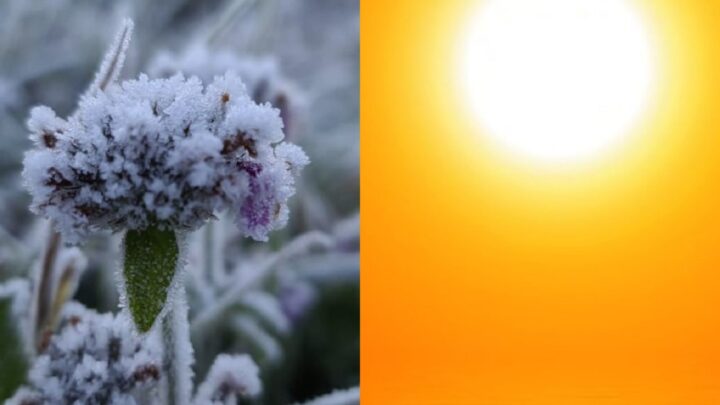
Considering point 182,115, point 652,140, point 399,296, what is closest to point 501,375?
point 399,296

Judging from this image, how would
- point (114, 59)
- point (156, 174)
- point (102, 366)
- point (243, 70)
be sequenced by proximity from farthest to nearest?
point (243, 70) < point (114, 59) < point (102, 366) < point (156, 174)

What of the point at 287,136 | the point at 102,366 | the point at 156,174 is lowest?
the point at 102,366

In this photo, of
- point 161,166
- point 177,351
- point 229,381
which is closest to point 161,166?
point 161,166

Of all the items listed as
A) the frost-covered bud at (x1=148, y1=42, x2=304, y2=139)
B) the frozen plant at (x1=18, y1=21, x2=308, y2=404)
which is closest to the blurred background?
the frost-covered bud at (x1=148, y1=42, x2=304, y2=139)

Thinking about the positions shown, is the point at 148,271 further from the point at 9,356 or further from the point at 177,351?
the point at 9,356

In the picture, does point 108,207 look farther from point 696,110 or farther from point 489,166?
Result: point 696,110
